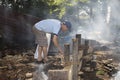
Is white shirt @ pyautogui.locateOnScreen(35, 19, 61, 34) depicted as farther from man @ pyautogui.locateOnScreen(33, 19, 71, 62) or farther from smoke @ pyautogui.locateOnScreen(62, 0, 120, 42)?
smoke @ pyautogui.locateOnScreen(62, 0, 120, 42)

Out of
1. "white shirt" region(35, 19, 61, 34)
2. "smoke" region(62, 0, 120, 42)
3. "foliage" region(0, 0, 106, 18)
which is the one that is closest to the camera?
"white shirt" region(35, 19, 61, 34)

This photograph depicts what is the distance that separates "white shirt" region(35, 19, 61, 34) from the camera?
21.5 feet

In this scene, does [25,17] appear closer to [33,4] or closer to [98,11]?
[33,4]

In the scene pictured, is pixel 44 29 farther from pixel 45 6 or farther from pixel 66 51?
pixel 45 6

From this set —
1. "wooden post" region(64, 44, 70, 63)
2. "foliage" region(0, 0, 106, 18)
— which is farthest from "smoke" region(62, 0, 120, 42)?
"wooden post" region(64, 44, 70, 63)

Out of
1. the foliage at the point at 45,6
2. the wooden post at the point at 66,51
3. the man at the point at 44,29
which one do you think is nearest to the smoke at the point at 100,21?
the foliage at the point at 45,6

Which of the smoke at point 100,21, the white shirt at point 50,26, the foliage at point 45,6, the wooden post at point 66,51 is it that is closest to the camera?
the wooden post at point 66,51

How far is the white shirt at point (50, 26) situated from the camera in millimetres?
6539

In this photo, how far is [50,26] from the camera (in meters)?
6.81

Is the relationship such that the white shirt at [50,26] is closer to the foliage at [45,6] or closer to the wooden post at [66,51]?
the wooden post at [66,51]

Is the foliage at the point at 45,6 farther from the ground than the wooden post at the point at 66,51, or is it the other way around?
the foliage at the point at 45,6

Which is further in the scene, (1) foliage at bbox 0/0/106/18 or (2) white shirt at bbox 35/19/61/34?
(1) foliage at bbox 0/0/106/18

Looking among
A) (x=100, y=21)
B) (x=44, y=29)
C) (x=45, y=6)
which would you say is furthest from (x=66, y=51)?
(x=100, y=21)

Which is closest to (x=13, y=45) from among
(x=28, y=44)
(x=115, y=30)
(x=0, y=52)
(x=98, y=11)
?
(x=28, y=44)
